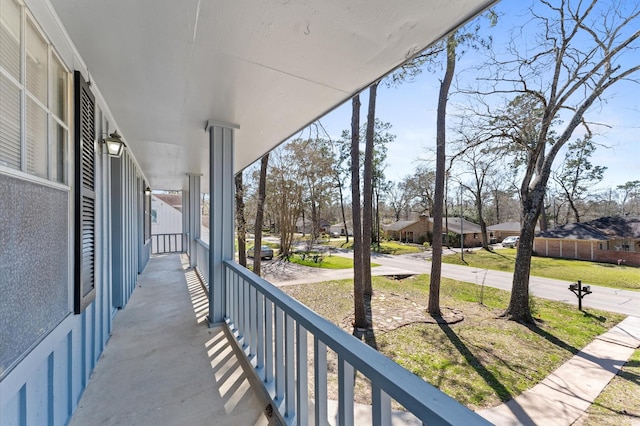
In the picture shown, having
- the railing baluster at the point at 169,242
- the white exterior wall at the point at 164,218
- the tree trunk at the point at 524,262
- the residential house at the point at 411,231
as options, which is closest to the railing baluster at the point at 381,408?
the tree trunk at the point at 524,262

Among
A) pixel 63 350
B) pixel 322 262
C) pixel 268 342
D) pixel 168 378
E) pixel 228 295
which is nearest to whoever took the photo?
pixel 63 350

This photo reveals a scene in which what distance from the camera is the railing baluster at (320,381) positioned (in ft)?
4.53

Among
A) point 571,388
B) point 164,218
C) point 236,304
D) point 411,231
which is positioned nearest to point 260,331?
point 236,304

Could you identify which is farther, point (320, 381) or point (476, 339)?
point (476, 339)

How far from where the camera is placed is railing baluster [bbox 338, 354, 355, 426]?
118 cm

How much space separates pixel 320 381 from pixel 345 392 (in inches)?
9.1

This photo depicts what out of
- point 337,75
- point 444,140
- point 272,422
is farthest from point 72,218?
point 444,140

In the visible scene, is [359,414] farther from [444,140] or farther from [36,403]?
[444,140]

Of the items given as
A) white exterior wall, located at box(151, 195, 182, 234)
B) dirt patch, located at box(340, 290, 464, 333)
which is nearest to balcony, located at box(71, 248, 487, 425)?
dirt patch, located at box(340, 290, 464, 333)

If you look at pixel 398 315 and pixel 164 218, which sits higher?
pixel 164 218

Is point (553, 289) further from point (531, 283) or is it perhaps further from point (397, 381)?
point (397, 381)

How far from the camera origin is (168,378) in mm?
2338

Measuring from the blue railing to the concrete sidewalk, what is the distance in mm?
3160

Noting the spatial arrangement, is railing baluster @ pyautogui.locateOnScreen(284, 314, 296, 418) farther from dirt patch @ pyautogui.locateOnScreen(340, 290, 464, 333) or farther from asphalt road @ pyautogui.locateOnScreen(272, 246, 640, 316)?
asphalt road @ pyautogui.locateOnScreen(272, 246, 640, 316)
